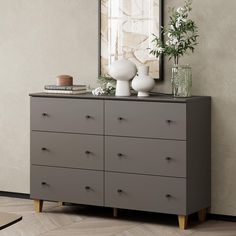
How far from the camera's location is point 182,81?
5363 mm

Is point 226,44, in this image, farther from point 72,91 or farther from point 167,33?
point 72,91

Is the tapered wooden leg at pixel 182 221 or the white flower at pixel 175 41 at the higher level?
the white flower at pixel 175 41

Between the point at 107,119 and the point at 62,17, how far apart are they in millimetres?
1015

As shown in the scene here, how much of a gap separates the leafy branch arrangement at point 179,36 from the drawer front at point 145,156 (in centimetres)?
61

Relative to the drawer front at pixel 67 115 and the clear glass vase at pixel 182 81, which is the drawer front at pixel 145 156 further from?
the clear glass vase at pixel 182 81

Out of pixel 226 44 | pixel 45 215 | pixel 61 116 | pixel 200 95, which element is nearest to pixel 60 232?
pixel 45 215

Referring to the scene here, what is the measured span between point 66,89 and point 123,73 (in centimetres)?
47

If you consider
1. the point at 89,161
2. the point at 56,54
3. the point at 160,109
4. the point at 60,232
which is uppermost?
the point at 56,54

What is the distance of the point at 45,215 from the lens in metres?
5.71

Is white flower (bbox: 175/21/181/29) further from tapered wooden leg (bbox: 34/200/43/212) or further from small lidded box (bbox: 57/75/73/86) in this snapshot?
tapered wooden leg (bbox: 34/200/43/212)

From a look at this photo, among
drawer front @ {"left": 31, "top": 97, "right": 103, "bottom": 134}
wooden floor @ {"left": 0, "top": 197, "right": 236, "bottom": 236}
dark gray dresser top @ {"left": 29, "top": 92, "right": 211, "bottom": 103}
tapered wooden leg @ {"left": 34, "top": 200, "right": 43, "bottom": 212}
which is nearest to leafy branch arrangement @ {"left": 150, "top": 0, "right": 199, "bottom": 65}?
dark gray dresser top @ {"left": 29, "top": 92, "right": 211, "bottom": 103}

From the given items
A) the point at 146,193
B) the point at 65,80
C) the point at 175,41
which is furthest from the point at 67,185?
the point at 175,41

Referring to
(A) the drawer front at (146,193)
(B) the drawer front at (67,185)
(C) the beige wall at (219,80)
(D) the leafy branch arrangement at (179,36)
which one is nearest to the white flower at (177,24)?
(D) the leafy branch arrangement at (179,36)

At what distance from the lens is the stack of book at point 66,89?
18.6ft
